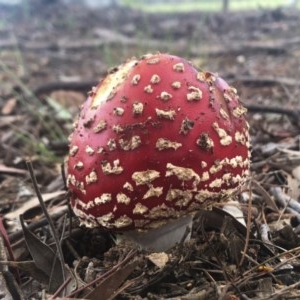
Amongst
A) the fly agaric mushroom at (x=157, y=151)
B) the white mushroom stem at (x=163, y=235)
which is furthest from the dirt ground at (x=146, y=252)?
the fly agaric mushroom at (x=157, y=151)

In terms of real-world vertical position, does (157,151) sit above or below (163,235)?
above

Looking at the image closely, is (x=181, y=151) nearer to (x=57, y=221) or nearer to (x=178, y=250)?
(x=178, y=250)

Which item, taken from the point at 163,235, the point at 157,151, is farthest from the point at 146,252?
the point at 157,151

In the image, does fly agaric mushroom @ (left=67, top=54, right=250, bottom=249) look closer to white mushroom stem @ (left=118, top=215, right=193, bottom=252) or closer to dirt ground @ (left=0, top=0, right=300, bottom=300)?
white mushroom stem @ (left=118, top=215, right=193, bottom=252)

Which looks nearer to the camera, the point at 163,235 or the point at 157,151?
the point at 157,151

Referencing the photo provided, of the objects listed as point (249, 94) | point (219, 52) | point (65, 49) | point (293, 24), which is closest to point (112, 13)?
point (65, 49)

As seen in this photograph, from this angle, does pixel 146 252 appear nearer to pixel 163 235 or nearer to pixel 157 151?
pixel 163 235
